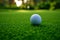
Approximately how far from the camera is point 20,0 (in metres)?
46.6

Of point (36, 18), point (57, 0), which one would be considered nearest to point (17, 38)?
point (36, 18)

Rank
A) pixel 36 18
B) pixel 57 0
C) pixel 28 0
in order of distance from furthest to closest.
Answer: pixel 28 0
pixel 57 0
pixel 36 18

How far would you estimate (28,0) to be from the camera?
44.9 metres

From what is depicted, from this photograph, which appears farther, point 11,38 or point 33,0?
point 33,0

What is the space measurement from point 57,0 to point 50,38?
30198mm

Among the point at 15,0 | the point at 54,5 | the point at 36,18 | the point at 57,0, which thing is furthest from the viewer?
the point at 15,0

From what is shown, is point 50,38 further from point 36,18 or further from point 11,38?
point 36,18

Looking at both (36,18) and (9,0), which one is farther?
(9,0)

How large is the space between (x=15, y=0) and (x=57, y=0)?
48.7ft

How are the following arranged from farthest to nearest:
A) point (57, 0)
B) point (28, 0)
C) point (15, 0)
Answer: point (15, 0) < point (28, 0) < point (57, 0)

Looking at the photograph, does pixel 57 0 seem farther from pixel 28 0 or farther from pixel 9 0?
pixel 9 0

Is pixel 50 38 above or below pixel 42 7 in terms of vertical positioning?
above

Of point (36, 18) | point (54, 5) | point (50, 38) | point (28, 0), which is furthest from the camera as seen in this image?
point (28, 0)

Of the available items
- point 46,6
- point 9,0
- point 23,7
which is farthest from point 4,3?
point 46,6
